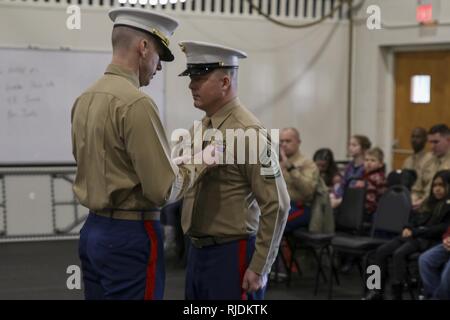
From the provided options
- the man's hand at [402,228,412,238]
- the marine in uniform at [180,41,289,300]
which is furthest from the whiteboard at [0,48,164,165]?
the marine in uniform at [180,41,289,300]

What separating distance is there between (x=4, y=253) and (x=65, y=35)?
220 centimetres

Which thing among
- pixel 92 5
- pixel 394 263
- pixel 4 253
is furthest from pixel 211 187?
pixel 92 5

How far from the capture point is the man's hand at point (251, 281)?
307 cm

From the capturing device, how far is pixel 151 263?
285 centimetres

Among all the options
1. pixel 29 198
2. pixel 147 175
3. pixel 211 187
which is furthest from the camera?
pixel 29 198

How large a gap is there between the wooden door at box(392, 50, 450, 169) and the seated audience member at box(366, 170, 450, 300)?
104 inches

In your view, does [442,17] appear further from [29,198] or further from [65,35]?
[29,198]

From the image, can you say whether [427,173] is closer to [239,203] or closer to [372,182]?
[372,182]

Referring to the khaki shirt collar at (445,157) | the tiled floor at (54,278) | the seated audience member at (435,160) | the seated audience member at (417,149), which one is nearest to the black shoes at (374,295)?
the tiled floor at (54,278)

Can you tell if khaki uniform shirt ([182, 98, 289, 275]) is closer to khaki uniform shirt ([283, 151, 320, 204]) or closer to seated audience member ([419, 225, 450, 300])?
seated audience member ([419, 225, 450, 300])

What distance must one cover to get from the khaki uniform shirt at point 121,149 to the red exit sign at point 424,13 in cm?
579

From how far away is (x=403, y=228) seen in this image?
5.86 metres

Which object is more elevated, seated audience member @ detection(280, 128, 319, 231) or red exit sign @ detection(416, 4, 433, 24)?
red exit sign @ detection(416, 4, 433, 24)

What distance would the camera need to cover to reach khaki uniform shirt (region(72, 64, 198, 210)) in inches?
107
